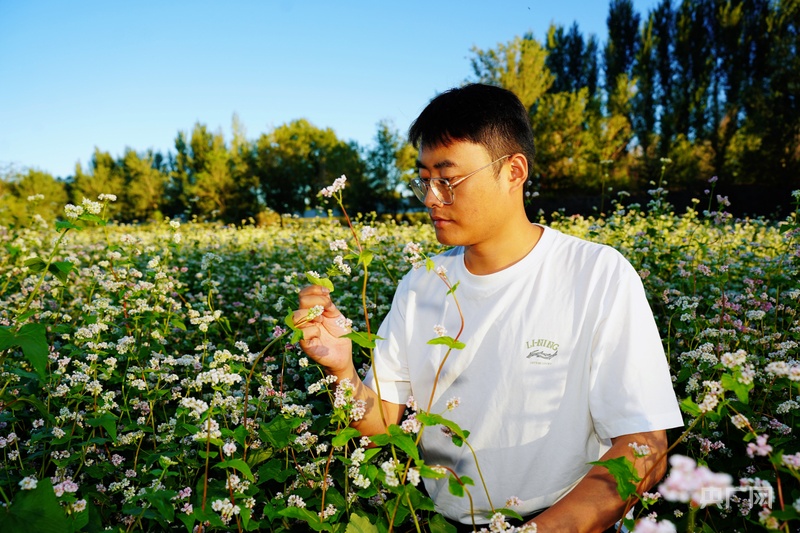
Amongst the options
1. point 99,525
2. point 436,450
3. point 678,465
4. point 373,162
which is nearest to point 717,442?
point 436,450

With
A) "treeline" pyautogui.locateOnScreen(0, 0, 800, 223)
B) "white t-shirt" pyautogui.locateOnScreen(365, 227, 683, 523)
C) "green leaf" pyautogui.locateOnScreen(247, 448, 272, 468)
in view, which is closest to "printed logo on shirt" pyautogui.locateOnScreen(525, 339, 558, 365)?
"white t-shirt" pyautogui.locateOnScreen(365, 227, 683, 523)

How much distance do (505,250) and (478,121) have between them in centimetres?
54

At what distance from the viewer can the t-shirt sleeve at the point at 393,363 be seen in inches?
91.6

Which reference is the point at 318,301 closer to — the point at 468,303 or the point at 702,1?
the point at 468,303

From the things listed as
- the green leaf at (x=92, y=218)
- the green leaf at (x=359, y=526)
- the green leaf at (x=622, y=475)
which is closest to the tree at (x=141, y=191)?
the green leaf at (x=92, y=218)

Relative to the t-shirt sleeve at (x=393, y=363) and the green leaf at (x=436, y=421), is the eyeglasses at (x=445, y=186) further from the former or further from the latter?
the green leaf at (x=436, y=421)

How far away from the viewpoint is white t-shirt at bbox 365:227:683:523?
1839mm

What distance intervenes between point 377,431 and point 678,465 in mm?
1657

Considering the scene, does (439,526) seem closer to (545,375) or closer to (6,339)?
(545,375)

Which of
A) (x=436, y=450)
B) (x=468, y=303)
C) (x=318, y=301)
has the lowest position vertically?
(x=436, y=450)

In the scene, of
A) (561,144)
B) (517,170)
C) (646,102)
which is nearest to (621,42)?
(646,102)

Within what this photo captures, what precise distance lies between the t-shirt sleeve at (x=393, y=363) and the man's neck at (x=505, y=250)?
42cm

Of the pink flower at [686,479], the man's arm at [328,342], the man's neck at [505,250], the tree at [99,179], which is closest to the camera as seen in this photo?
the pink flower at [686,479]

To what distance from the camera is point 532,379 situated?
2008mm
